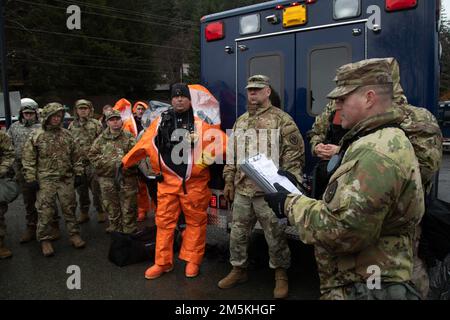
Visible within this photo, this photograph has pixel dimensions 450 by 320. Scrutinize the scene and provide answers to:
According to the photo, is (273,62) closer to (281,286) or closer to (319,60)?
(319,60)

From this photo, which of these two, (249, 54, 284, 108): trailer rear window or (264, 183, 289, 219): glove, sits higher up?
(249, 54, 284, 108): trailer rear window

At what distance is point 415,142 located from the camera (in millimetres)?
2873

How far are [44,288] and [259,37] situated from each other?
11.0ft

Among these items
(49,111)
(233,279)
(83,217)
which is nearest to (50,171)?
(49,111)

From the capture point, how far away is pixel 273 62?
430cm

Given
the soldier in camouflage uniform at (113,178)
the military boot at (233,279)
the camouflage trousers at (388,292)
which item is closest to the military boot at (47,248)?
the soldier in camouflage uniform at (113,178)

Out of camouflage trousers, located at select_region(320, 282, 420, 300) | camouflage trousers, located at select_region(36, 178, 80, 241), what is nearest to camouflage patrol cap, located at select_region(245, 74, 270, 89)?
camouflage trousers, located at select_region(320, 282, 420, 300)

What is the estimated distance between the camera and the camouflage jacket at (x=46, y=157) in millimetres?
5090

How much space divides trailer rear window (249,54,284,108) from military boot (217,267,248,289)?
5.69 ft

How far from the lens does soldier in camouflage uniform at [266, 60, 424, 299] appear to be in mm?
1688

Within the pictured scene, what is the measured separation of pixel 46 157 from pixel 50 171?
181 mm

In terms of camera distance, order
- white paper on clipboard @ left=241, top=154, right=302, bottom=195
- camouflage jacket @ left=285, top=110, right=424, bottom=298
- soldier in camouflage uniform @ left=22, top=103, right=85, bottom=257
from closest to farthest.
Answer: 1. camouflage jacket @ left=285, top=110, right=424, bottom=298
2. white paper on clipboard @ left=241, top=154, right=302, bottom=195
3. soldier in camouflage uniform @ left=22, top=103, right=85, bottom=257

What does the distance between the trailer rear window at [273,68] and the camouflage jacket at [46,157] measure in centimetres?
271

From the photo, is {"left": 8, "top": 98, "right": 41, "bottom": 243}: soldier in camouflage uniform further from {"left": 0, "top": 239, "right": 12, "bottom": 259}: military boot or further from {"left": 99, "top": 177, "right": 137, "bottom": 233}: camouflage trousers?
Answer: {"left": 99, "top": 177, "right": 137, "bottom": 233}: camouflage trousers
